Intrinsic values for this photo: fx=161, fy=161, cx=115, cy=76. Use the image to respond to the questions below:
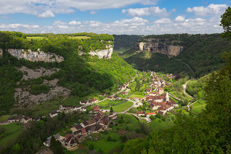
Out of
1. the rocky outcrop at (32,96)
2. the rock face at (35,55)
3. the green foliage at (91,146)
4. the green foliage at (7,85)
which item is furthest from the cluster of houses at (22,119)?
the rock face at (35,55)

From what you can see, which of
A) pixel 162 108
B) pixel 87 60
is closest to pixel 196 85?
pixel 162 108

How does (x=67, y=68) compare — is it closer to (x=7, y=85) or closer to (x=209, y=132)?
(x=7, y=85)

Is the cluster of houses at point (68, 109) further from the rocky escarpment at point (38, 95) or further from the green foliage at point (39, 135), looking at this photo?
the rocky escarpment at point (38, 95)

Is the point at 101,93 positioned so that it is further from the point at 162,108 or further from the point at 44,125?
the point at 44,125

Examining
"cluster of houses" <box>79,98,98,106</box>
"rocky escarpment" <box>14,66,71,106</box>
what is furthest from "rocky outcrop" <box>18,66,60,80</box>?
"cluster of houses" <box>79,98,98,106</box>

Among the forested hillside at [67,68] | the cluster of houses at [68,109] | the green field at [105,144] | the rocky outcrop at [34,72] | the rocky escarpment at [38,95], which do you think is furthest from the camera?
the rocky outcrop at [34,72]

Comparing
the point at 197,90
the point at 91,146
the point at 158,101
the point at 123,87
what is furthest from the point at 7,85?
the point at 197,90
